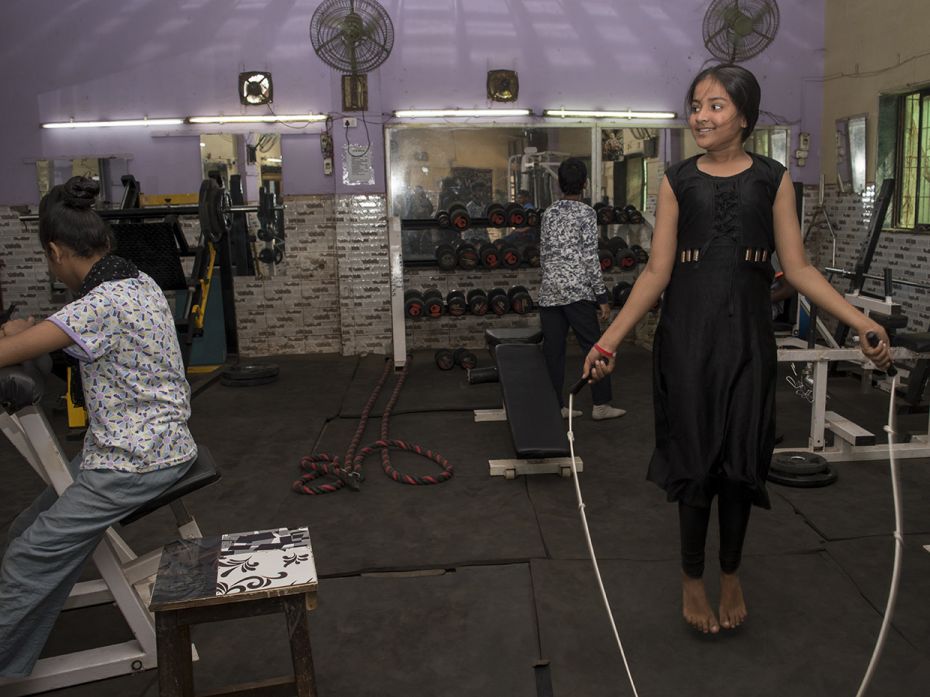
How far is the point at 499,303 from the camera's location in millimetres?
6777

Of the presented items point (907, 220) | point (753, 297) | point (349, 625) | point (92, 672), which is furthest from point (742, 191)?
point (907, 220)

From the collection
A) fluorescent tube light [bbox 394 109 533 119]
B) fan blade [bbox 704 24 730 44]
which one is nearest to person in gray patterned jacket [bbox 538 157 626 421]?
fluorescent tube light [bbox 394 109 533 119]

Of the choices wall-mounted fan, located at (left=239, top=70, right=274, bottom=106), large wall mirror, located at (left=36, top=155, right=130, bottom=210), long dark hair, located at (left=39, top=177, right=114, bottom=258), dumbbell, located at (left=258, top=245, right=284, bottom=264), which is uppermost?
wall-mounted fan, located at (left=239, top=70, right=274, bottom=106)

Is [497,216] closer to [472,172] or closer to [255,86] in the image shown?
[472,172]

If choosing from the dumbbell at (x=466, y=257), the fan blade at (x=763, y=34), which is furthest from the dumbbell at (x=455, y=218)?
the fan blade at (x=763, y=34)

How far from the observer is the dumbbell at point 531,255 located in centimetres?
683

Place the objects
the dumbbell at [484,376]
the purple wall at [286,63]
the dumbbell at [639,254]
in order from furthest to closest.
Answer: the purple wall at [286,63] < the dumbbell at [639,254] < the dumbbell at [484,376]

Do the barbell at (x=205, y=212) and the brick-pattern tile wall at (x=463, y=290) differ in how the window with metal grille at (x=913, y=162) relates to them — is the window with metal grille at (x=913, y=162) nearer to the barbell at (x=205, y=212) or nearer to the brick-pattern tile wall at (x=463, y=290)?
the brick-pattern tile wall at (x=463, y=290)

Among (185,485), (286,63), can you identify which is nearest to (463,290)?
(286,63)

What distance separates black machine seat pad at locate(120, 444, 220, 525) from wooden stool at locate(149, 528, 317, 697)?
0.80 ft

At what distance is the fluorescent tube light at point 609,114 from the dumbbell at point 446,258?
5.39 feet

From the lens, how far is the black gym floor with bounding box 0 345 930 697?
2.30m

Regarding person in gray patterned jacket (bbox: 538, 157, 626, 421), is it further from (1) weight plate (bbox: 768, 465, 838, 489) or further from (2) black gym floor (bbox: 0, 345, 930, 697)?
(1) weight plate (bbox: 768, 465, 838, 489)

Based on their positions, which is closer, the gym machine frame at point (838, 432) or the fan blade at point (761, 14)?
the gym machine frame at point (838, 432)
